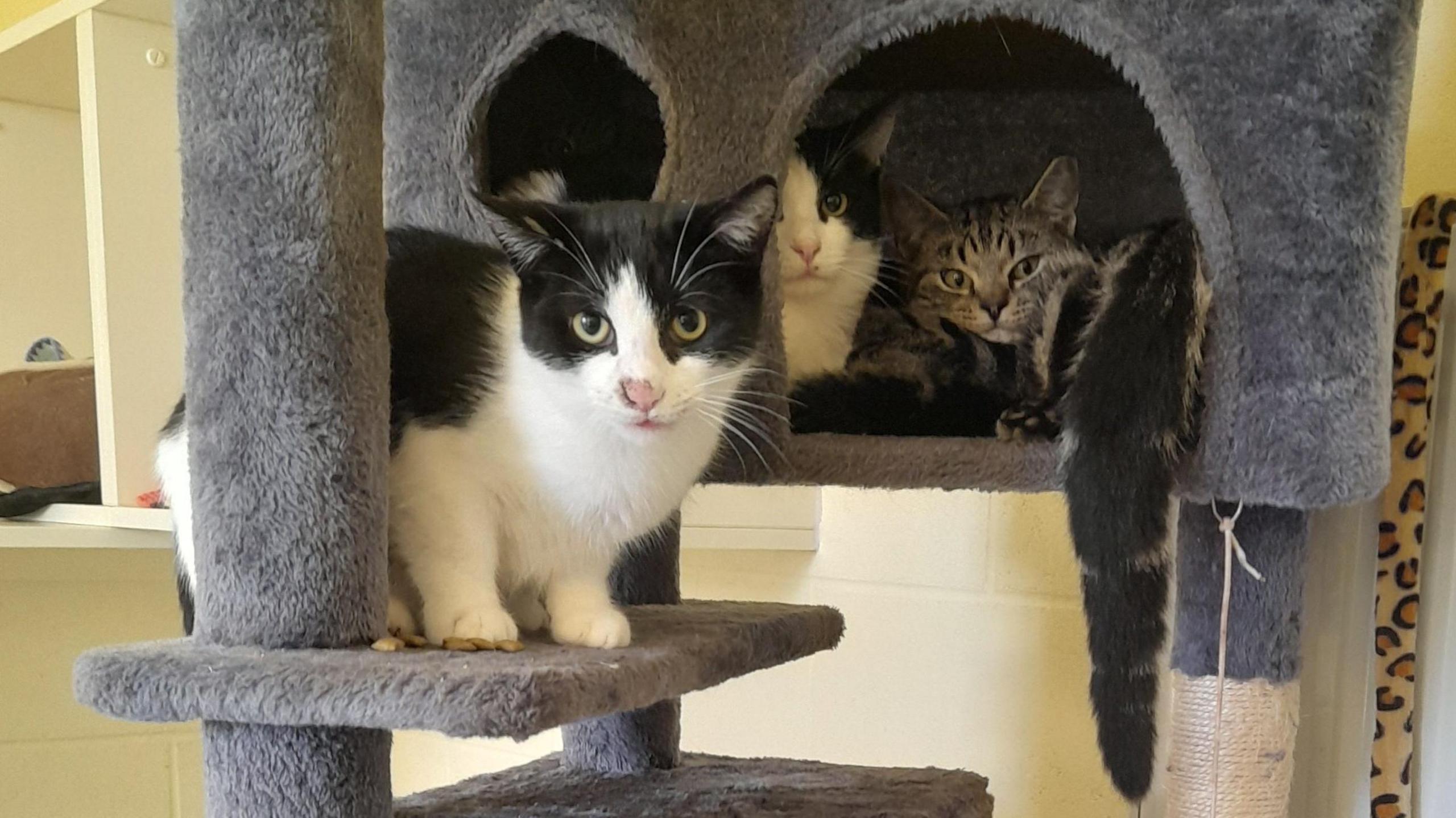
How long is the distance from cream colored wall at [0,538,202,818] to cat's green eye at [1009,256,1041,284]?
1.22m

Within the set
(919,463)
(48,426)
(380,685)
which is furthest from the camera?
(48,426)

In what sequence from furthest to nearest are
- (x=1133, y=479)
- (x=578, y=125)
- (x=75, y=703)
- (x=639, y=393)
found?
1. (x=75, y=703)
2. (x=578, y=125)
3. (x=1133, y=479)
4. (x=639, y=393)

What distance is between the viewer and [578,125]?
126 centimetres

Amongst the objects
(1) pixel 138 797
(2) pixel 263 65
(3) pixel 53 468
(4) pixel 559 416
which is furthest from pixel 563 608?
(1) pixel 138 797

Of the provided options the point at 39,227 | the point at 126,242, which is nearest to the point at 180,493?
the point at 126,242

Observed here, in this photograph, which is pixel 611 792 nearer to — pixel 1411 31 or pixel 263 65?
pixel 263 65

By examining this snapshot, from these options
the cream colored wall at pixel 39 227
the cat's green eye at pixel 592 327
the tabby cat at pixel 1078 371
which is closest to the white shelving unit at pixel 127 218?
the cream colored wall at pixel 39 227

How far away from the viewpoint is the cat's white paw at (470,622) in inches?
29.0

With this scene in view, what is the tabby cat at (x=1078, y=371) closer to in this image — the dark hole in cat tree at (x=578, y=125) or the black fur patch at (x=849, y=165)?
the black fur patch at (x=849, y=165)

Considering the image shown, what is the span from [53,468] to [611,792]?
0.98 m

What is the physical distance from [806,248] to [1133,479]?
0.43 m

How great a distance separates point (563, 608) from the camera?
812mm

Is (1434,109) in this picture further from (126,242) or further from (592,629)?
(126,242)

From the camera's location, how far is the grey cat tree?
67 centimetres
